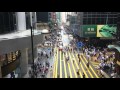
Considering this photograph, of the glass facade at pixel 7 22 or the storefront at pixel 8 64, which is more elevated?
the glass facade at pixel 7 22

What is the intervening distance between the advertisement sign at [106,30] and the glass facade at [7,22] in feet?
97.1

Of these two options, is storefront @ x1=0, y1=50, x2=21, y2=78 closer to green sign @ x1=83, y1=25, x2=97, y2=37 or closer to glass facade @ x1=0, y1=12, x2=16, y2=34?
glass facade @ x1=0, y1=12, x2=16, y2=34

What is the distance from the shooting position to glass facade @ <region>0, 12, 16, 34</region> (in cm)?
1835

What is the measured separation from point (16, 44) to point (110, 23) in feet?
120

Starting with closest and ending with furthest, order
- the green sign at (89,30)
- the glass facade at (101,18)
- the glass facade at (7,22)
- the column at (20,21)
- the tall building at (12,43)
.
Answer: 1. the tall building at (12,43)
2. the glass facade at (7,22)
3. the column at (20,21)
4. the glass facade at (101,18)
5. the green sign at (89,30)

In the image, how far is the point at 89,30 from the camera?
4978cm

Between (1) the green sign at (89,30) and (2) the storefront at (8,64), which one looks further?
(1) the green sign at (89,30)

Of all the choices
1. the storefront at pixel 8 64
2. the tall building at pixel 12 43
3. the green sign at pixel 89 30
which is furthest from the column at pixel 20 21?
the green sign at pixel 89 30

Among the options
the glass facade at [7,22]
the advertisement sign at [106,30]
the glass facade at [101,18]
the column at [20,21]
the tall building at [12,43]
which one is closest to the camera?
the tall building at [12,43]

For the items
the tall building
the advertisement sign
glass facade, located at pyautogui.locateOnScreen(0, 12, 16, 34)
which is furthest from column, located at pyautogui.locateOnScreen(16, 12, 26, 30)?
the advertisement sign

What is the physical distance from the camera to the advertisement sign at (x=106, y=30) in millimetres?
48128

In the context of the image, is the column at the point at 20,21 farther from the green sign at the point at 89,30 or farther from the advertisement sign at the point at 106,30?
the advertisement sign at the point at 106,30
